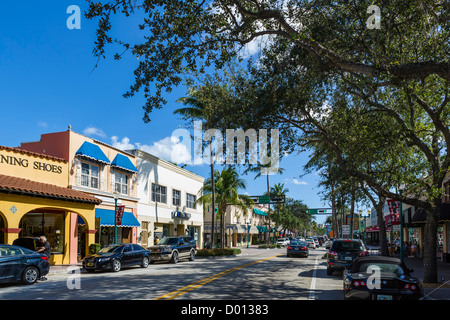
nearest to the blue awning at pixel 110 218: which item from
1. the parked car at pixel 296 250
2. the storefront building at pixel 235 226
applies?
the parked car at pixel 296 250

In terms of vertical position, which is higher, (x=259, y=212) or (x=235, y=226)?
(x=259, y=212)

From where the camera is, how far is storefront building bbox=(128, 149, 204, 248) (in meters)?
34.2

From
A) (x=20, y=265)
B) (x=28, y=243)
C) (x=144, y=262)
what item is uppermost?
(x=28, y=243)

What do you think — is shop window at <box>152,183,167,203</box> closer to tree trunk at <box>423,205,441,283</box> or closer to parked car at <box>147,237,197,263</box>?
parked car at <box>147,237,197,263</box>

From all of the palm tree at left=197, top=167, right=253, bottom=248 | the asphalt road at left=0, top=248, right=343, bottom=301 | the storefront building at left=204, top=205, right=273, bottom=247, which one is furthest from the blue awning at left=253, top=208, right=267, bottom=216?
the asphalt road at left=0, top=248, right=343, bottom=301

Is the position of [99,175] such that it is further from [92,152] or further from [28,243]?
[28,243]

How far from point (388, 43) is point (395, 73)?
122 inches

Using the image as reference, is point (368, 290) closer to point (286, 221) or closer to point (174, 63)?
point (174, 63)

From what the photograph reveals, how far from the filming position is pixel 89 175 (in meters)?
27.1

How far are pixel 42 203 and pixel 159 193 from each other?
53.5ft

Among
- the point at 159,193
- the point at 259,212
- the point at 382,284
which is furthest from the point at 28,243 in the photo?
the point at 259,212

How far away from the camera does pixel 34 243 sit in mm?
18500

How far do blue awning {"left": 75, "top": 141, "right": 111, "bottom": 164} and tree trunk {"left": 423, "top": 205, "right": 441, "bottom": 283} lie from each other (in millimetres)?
20189
